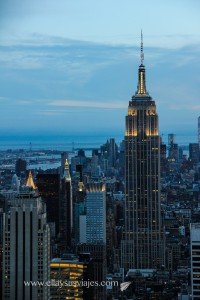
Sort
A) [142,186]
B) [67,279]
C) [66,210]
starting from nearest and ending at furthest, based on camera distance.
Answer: [67,279]
[66,210]
[142,186]

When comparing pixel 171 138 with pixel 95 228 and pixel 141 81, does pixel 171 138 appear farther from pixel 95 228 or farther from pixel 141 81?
pixel 95 228

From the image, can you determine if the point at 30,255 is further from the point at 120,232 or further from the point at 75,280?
the point at 120,232

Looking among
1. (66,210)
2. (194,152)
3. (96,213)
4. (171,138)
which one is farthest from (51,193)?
(194,152)

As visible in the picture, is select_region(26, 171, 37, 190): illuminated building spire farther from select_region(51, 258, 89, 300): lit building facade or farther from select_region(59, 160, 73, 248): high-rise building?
select_region(51, 258, 89, 300): lit building facade

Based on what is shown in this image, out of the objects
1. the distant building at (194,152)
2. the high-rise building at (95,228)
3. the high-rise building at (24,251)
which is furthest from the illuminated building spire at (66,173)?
the high-rise building at (24,251)

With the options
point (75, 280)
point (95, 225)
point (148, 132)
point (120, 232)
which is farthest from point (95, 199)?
point (75, 280)
